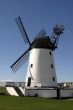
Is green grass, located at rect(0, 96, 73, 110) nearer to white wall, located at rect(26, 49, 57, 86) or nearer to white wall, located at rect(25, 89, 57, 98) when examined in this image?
white wall, located at rect(25, 89, 57, 98)

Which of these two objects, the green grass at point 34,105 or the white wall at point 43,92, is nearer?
the green grass at point 34,105

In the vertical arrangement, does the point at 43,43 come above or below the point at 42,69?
above

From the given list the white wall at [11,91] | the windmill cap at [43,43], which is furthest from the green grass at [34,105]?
the windmill cap at [43,43]

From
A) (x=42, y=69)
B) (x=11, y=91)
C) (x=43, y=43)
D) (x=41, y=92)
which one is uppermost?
(x=43, y=43)

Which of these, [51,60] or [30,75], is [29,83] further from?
[51,60]

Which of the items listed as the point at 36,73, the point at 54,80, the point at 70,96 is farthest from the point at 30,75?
the point at 70,96

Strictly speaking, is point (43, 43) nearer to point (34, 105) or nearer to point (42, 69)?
point (42, 69)

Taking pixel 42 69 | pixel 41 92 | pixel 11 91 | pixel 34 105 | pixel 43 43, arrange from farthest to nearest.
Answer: pixel 43 43 < pixel 11 91 < pixel 42 69 < pixel 41 92 < pixel 34 105

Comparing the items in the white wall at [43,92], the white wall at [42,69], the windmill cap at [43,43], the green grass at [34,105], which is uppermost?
the windmill cap at [43,43]

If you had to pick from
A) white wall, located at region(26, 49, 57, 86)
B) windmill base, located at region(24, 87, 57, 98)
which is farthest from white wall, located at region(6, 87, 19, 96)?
white wall, located at region(26, 49, 57, 86)

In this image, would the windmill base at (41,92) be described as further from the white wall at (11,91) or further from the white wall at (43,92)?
the white wall at (11,91)

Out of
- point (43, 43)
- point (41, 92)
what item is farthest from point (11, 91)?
point (43, 43)

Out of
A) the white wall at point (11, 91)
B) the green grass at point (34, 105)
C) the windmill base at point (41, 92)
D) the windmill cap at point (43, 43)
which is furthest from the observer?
the windmill cap at point (43, 43)

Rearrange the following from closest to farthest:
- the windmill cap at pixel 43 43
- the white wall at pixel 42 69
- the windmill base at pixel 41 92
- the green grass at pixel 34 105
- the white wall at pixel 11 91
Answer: the green grass at pixel 34 105, the windmill base at pixel 41 92, the white wall at pixel 11 91, the white wall at pixel 42 69, the windmill cap at pixel 43 43
